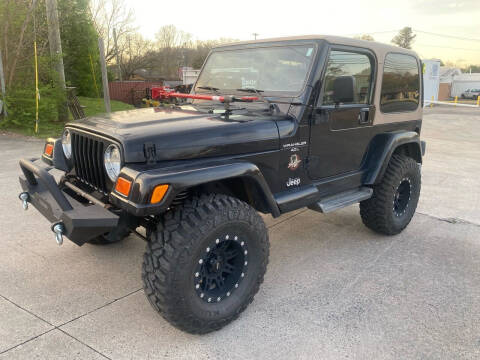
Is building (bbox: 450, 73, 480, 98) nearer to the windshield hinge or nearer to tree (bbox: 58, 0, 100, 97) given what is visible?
tree (bbox: 58, 0, 100, 97)

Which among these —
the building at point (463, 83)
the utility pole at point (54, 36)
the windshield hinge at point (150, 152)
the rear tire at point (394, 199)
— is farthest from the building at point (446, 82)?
the windshield hinge at point (150, 152)

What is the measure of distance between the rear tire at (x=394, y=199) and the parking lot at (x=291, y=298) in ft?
0.66

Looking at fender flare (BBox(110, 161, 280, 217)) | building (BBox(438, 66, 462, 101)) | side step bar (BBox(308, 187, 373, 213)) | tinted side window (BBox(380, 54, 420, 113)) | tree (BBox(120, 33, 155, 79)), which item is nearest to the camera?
fender flare (BBox(110, 161, 280, 217))

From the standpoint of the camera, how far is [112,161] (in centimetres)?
249

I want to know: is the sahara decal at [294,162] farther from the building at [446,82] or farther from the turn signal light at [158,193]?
the building at [446,82]

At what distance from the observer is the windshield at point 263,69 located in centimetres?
323

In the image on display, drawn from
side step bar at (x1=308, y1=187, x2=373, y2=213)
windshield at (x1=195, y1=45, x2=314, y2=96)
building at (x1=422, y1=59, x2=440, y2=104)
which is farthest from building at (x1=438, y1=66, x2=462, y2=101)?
windshield at (x1=195, y1=45, x2=314, y2=96)

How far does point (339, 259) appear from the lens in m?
3.74

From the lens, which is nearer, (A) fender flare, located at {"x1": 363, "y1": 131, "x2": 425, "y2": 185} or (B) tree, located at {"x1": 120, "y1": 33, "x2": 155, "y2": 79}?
(A) fender flare, located at {"x1": 363, "y1": 131, "x2": 425, "y2": 185}

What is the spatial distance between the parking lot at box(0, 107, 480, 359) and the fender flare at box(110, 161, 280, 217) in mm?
916

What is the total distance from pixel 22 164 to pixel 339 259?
2820 millimetres

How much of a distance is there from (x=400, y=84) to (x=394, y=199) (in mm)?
1214

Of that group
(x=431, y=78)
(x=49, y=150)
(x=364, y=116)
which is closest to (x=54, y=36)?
(x=49, y=150)

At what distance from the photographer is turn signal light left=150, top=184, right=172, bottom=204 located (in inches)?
86.4
